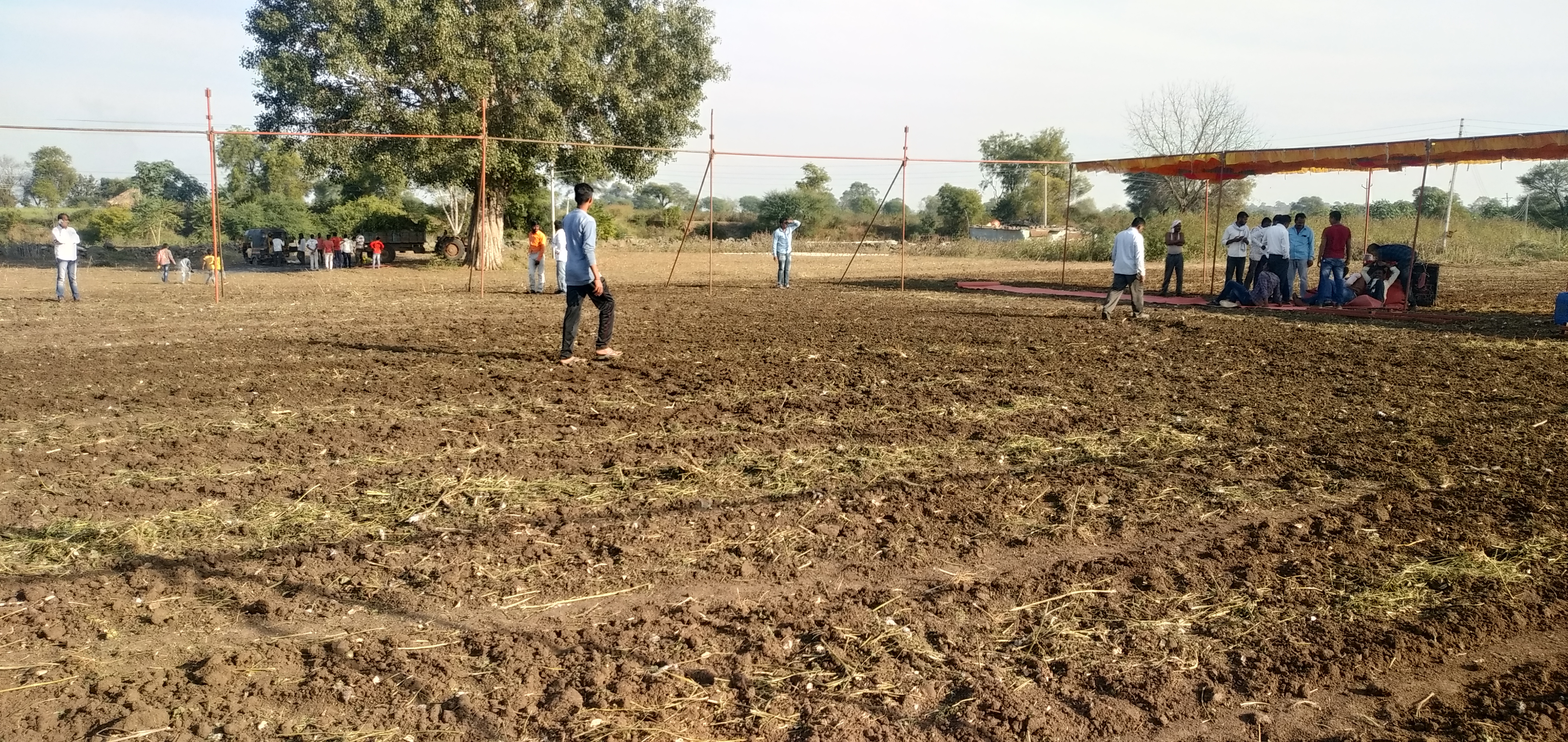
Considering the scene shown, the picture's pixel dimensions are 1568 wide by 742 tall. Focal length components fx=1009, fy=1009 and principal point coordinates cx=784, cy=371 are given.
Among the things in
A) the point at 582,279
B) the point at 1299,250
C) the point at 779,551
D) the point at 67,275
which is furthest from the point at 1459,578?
the point at 67,275

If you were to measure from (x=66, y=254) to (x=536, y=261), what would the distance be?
24.2 ft

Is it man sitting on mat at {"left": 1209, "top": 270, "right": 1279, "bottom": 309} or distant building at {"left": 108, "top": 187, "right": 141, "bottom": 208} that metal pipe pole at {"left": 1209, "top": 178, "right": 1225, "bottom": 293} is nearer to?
man sitting on mat at {"left": 1209, "top": 270, "right": 1279, "bottom": 309}

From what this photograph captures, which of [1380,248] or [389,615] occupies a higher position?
[1380,248]

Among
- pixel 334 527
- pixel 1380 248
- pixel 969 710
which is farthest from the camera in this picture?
pixel 1380 248

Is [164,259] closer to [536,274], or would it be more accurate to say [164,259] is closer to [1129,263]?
[536,274]

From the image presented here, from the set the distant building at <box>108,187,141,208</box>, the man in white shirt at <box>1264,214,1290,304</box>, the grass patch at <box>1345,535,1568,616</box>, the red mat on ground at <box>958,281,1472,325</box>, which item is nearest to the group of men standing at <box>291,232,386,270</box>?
the red mat on ground at <box>958,281,1472,325</box>

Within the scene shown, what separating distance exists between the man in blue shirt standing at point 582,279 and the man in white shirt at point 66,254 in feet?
32.8

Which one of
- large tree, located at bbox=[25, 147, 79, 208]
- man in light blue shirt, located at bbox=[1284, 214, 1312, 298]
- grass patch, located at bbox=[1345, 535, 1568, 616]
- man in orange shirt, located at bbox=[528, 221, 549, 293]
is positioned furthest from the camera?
large tree, located at bbox=[25, 147, 79, 208]

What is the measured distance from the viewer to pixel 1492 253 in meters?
34.1

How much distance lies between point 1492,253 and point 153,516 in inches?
1573

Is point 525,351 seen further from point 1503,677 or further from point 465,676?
point 1503,677

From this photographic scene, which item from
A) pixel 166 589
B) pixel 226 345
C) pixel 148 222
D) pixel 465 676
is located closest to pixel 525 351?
pixel 226 345

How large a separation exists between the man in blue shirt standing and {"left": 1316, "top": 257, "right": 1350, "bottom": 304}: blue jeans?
12.3 metres

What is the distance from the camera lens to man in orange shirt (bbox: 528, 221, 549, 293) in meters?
17.8
